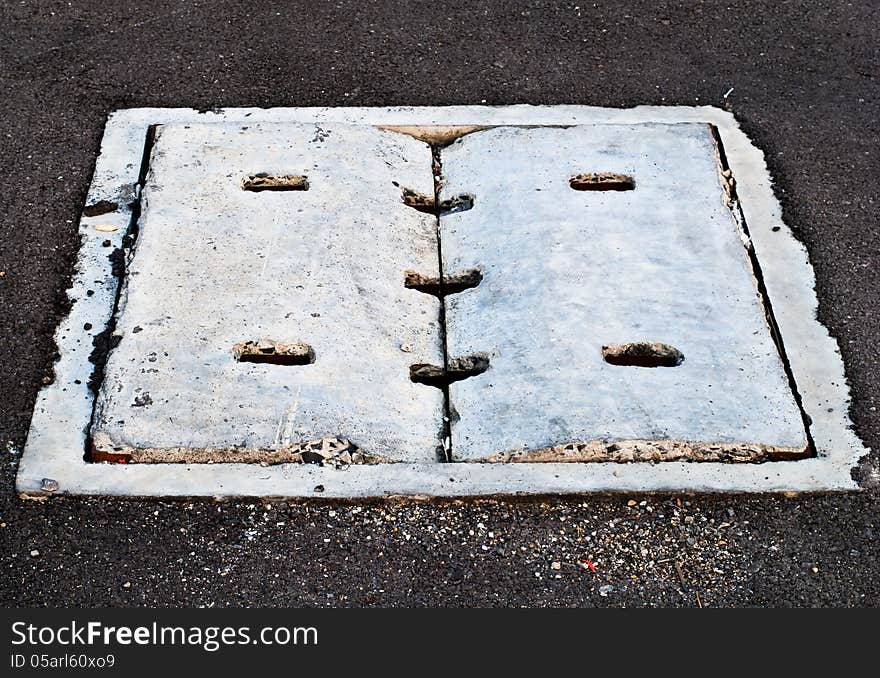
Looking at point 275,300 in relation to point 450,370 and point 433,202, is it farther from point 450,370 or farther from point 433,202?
point 433,202

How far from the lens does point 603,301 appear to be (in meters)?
3.41

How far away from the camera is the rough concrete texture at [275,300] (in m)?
3.05

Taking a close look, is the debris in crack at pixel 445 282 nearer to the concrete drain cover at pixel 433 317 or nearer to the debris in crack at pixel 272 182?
the concrete drain cover at pixel 433 317

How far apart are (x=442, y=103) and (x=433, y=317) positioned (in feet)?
4.17

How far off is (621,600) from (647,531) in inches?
9.3

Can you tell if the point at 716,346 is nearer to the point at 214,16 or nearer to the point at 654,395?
the point at 654,395

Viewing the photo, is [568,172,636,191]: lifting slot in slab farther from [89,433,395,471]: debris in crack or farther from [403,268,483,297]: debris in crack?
[89,433,395,471]: debris in crack

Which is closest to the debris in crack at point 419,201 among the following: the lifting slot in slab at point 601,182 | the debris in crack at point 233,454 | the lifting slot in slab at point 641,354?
the lifting slot in slab at point 601,182

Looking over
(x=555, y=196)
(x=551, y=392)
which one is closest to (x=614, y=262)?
(x=555, y=196)

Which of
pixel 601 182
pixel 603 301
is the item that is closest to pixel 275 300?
pixel 603 301

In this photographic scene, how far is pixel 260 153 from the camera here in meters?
3.95

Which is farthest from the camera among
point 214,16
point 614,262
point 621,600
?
point 214,16

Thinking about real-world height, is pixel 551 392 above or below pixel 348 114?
below

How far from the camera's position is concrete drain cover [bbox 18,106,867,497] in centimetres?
301
